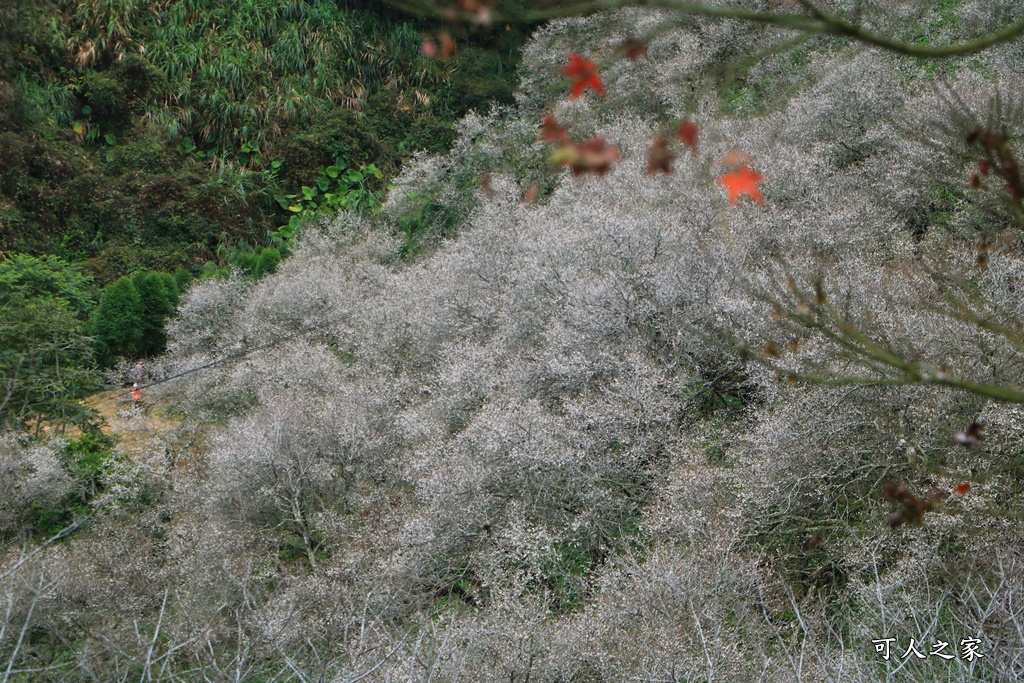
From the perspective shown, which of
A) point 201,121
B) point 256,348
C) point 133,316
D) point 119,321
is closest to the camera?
point 256,348

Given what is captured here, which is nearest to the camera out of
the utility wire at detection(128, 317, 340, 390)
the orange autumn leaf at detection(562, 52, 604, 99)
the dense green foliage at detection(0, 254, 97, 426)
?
the orange autumn leaf at detection(562, 52, 604, 99)

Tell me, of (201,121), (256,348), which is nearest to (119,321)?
(256,348)

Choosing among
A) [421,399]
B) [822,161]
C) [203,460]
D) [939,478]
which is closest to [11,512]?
[203,460]

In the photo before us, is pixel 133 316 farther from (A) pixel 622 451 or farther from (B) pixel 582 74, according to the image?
(B) pixel 582 74

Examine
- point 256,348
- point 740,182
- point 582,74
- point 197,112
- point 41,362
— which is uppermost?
point 582,74

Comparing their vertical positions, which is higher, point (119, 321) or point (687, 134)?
point (687, 134)

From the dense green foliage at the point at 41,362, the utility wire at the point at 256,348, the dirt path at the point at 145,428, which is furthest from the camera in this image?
the utility wire at the point at 256,348

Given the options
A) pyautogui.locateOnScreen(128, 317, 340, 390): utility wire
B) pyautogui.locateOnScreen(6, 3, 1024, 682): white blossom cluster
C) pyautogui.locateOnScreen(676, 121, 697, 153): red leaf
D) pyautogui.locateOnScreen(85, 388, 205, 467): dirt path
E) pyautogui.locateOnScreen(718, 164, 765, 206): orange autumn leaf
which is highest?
pyautogui.locateOnScreen(676, 121, 697, 153): red leaf

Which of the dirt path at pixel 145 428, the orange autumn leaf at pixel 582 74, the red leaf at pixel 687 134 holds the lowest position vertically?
the dirt path at pixel 145 428

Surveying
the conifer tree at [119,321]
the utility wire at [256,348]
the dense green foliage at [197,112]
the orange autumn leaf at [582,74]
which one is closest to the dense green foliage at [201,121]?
the dense green foliage at [197,112]

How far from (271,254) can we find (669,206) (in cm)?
1166

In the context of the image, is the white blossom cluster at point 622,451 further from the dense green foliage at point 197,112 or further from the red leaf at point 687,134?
the dense green foliage at point 197,112

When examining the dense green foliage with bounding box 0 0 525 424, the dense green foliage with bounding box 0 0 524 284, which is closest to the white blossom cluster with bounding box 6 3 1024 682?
the dense green foliage with bounding box 0 0 525 424

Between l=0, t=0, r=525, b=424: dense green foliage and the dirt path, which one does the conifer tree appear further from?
the dirt path
